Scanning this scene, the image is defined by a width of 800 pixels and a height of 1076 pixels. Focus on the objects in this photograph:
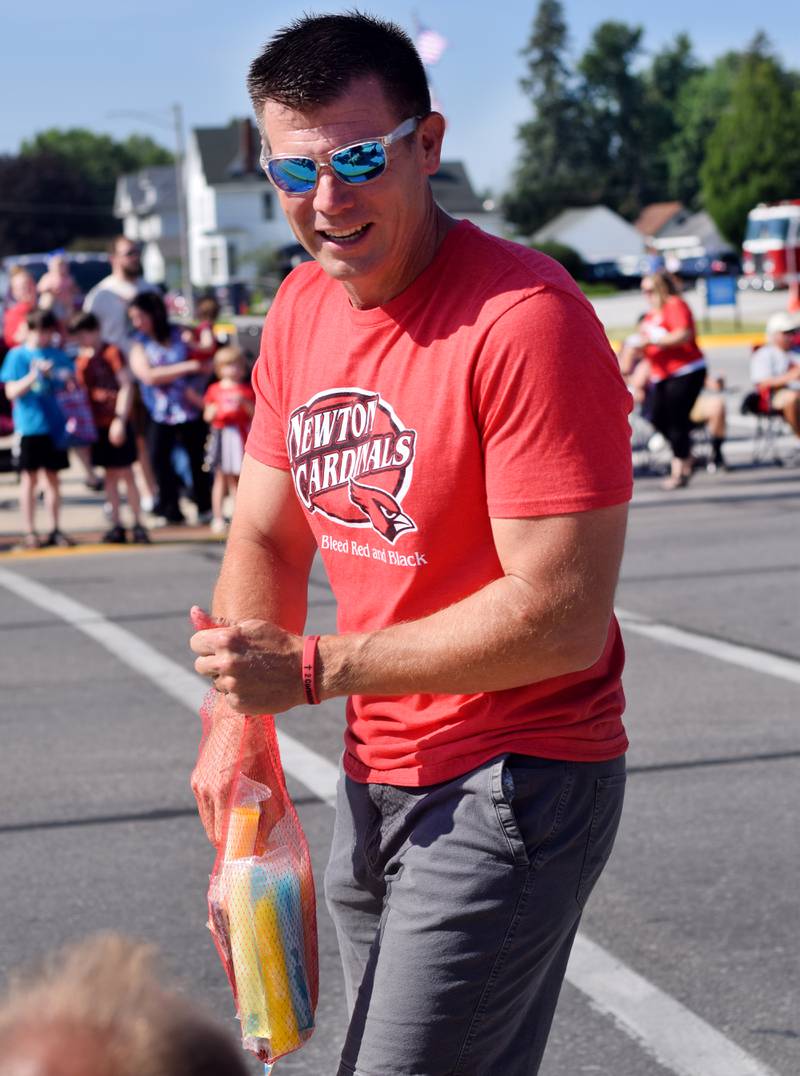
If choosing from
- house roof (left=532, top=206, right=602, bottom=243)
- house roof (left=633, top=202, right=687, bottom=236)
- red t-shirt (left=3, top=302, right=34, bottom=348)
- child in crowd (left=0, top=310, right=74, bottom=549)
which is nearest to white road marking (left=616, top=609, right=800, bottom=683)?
child in crowd (left=0, top=310, right=74, bottom=549)

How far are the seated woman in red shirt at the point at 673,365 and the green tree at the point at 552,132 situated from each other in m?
117

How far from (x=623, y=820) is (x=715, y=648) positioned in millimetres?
2891

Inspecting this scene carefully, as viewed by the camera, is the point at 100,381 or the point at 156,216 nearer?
the point at 100,381

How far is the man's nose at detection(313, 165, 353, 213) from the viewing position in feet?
8.74

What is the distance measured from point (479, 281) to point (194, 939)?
2.90m

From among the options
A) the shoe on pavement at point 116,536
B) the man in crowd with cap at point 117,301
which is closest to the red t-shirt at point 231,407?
the shoe on pavement at point 116,536

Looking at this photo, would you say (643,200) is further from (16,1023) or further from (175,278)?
(16,1023)

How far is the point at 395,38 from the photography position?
2.65 meters

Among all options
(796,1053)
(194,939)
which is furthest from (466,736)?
(194,939)

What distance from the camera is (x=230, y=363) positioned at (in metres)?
13.4

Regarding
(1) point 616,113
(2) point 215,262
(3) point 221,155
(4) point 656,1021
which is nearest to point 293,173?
(4) point 656,1021

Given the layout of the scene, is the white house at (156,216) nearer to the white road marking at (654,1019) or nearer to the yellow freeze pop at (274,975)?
the white road marking at (654,1019)

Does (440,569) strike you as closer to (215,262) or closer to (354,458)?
(354,458)

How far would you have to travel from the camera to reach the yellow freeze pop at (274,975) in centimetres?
268
